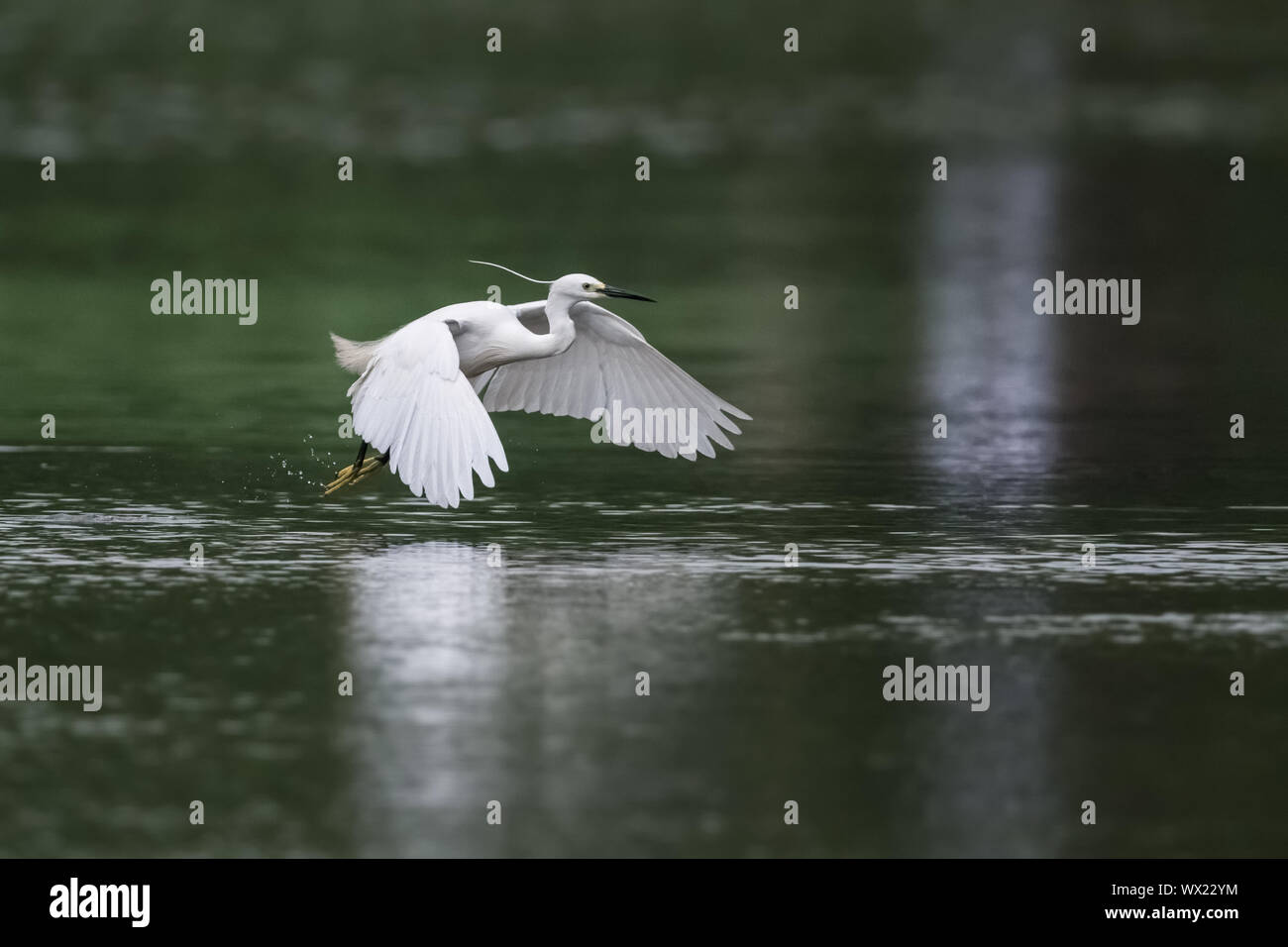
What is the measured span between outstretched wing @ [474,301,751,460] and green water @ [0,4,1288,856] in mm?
417

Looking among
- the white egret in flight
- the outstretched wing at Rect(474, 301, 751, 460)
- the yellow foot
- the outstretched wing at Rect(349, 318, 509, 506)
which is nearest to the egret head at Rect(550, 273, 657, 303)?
the white egret in flight

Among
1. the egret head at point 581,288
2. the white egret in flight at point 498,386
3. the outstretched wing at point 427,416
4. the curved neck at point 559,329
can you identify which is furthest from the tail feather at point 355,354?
the egret head at point 581,288

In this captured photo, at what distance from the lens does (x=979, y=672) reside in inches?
503

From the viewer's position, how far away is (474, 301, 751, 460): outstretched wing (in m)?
18.3

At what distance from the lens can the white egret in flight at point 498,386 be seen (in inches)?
623

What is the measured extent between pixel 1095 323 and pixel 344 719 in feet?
62.5

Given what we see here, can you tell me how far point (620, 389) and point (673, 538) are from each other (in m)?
2.29

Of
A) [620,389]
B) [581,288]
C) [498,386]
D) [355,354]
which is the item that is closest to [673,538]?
[581,288]

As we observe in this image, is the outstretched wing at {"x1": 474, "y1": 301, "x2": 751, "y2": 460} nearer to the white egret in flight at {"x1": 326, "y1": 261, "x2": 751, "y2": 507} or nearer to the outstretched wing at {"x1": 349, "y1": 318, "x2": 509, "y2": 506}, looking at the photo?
the white egret in flight at {"x1": 326, "y1": 261, "x2": 751, "y2": 507}

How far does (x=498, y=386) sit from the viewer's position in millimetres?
18891

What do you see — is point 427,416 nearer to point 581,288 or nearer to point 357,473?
point 357,473
